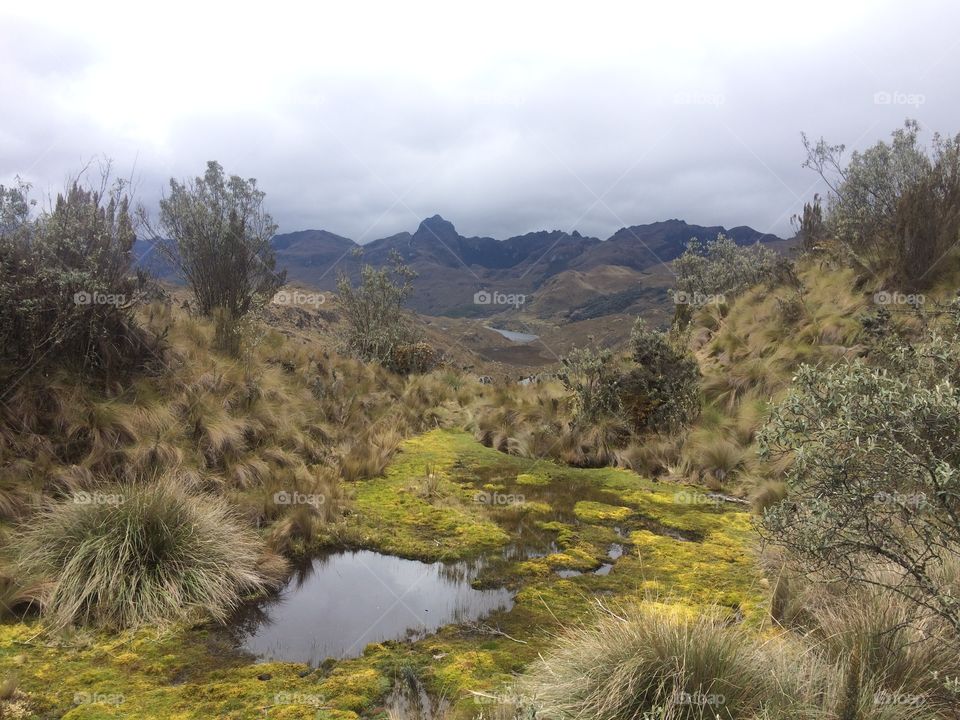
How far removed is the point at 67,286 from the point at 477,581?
5.93m

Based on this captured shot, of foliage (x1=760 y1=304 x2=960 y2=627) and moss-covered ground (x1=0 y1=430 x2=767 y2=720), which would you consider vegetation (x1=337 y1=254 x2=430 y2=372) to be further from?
foliage (x1=760 y1=304 x2=960 y2=627)

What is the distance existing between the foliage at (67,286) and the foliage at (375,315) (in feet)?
28.5

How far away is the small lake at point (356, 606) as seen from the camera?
4.21 meters

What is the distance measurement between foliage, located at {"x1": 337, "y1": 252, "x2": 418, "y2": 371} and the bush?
11533 mm

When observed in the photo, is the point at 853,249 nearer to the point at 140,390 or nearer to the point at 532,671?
the point at 532,671

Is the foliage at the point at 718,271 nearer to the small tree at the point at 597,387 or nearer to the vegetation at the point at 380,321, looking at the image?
the small tree at the point at 597,387

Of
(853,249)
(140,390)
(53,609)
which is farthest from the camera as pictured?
(853,249)

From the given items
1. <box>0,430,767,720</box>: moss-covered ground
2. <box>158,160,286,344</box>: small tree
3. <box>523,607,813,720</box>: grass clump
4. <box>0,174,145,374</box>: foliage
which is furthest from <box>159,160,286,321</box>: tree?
<box>523,607,813,720</box>: grass clump

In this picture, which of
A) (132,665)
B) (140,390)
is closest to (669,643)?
(132,665)

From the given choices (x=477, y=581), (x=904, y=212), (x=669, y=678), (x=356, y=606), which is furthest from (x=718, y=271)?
(x=669, y=678)

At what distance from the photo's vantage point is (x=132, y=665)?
380 cm

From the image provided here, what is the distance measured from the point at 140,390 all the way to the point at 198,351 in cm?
172

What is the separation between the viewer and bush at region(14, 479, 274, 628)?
4.37m

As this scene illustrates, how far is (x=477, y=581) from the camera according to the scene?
523cm
